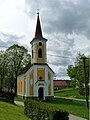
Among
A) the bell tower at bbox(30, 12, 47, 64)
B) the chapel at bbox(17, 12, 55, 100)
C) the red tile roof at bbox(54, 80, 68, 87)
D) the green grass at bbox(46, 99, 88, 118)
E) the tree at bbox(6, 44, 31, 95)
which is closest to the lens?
the green grass at bbox(46, 99, 88, 118)

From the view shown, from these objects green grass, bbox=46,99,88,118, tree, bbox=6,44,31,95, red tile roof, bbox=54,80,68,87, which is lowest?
green grass, bbox=46,99,88,118

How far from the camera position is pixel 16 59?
54.3m

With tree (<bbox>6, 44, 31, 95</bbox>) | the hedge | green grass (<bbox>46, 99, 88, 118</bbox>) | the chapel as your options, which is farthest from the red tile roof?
the hedge

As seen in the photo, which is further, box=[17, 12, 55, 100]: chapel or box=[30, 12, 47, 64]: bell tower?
box=[30, 12, 47, 64]: bell tower

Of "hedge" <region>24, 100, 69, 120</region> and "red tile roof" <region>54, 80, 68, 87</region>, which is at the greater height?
"red tile roof" <region>54, 80, 68, 87</region>

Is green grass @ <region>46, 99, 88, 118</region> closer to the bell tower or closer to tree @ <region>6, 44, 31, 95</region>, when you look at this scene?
the bell tower

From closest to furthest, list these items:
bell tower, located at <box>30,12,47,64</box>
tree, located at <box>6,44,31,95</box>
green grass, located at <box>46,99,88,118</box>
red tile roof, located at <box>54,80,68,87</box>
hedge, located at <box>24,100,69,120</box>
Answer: hedge, located at <box>24,100,69,120</box>
green grass, located at <box>46,99,88,118</box>
bell tower, located at <box>30,12,47,64</box>
tree, located at <box>6,44,31,95</box>
red tile roof, located at <box>54,80,68,87</box>

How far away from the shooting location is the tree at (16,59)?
54312 mm

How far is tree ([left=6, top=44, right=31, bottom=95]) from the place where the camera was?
54312 millimetres

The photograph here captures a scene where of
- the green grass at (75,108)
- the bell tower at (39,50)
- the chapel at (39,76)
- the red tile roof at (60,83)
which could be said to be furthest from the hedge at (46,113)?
the red tile roof at (60,83)

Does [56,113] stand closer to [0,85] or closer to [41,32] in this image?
[41,32]

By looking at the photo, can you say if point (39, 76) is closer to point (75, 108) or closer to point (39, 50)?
point (39, 50)

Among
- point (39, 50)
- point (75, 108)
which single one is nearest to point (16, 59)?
point (39, 50)

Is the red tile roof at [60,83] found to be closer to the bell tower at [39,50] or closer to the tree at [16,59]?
the tree at [16,59]
